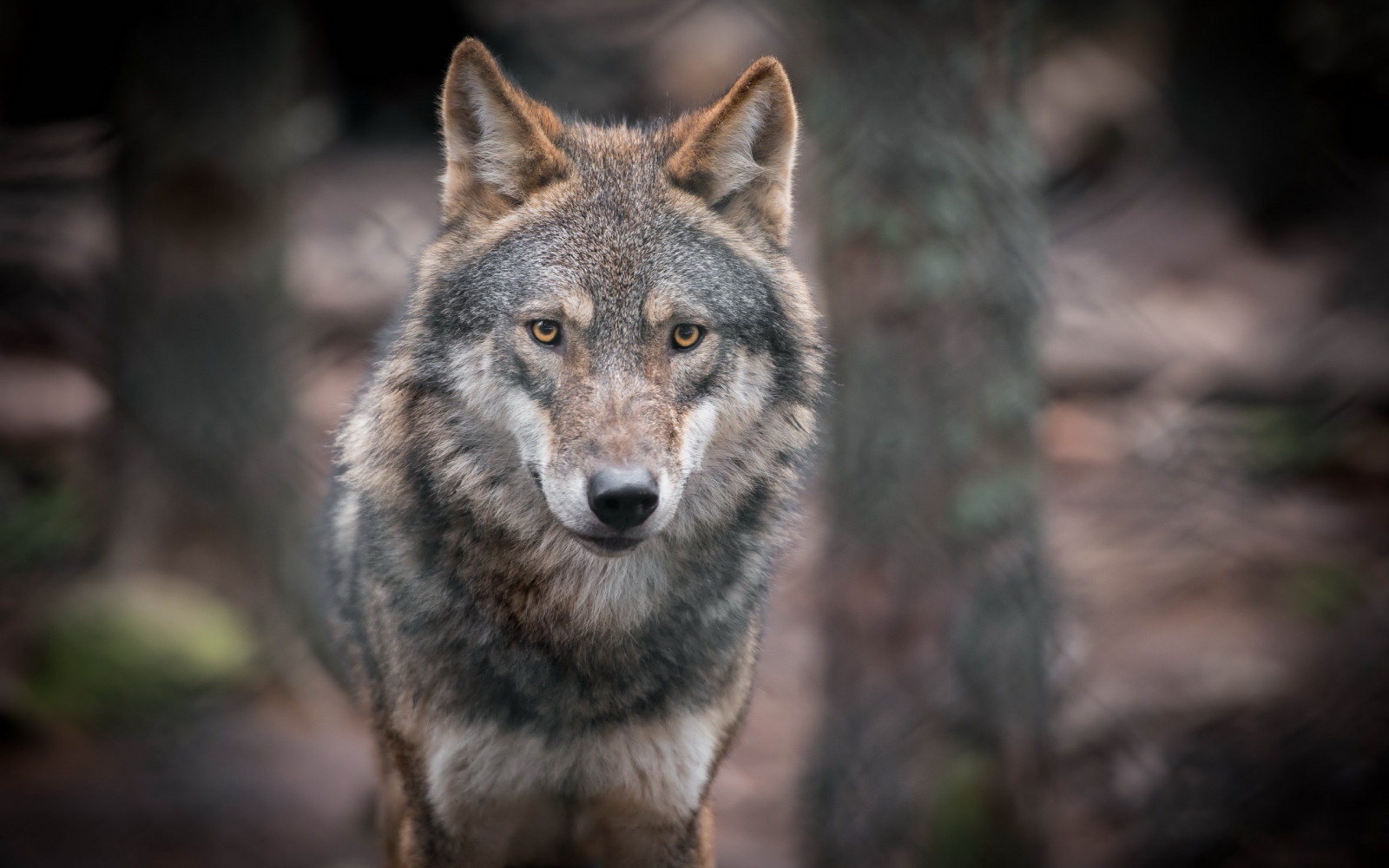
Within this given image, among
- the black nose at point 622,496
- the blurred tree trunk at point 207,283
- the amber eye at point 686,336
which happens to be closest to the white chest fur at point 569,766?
the black nose at point 622,496

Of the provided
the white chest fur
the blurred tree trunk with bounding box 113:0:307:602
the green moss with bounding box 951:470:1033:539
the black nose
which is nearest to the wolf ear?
the black nose

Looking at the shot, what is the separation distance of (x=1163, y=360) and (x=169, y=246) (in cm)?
670

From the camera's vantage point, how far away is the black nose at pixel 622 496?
2.16 metres

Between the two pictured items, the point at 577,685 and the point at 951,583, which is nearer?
the point at 577,685

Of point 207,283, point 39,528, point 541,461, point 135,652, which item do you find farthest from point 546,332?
point 39,528

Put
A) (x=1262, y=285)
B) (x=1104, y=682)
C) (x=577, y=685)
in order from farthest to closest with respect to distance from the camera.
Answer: (x=1262, y=285) < (x=1104, y=682) < (x=577, y=685)

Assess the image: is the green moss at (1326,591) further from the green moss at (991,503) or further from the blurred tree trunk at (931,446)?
the green moss at (991,503)

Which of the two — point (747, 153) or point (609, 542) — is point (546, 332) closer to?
point (609, 542)

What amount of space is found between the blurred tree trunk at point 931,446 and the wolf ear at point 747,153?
106 cm

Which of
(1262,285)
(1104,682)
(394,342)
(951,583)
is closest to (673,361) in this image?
(394,342)

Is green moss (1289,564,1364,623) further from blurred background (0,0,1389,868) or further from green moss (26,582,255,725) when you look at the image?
green moss (26,582,255,725)

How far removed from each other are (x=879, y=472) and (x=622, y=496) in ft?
6.03

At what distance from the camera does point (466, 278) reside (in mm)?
2553

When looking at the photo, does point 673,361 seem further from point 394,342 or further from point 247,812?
point 247,812
